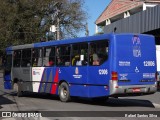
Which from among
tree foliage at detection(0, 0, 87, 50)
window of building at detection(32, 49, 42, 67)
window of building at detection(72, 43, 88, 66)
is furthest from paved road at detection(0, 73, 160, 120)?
tree foliage at detection(0, 0, 87, 50)

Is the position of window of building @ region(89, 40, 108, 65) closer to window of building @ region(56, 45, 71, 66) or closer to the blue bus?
the blue bus

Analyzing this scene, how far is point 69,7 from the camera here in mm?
56406

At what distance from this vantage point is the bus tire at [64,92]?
18148mm

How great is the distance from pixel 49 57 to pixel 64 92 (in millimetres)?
2139

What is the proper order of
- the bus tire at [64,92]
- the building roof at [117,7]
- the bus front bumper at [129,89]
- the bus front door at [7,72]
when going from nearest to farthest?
1. the bus front bumper at [129,89]
2. the bus tire at [64,92]
3. the bus front door at [7,72]
4. the building roof at [117,7]

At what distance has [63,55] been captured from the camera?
18625 mm

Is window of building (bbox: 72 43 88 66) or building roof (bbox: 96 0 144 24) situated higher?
building roof (bbox: 96 0 144 24)

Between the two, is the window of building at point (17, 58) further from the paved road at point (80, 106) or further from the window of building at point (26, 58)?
the paved road at point (80, 106)

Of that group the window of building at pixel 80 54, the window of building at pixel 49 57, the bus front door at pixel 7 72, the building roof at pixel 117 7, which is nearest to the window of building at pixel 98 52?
the window of building at pixel 80 54

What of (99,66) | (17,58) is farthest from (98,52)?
(17,58)

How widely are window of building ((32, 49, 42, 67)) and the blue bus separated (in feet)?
0.16

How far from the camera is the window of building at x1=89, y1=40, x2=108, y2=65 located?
52.4 ft

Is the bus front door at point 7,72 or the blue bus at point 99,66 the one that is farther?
the bus front door at point 7,72

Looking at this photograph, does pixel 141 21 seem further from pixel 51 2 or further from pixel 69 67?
pixel 51 2
